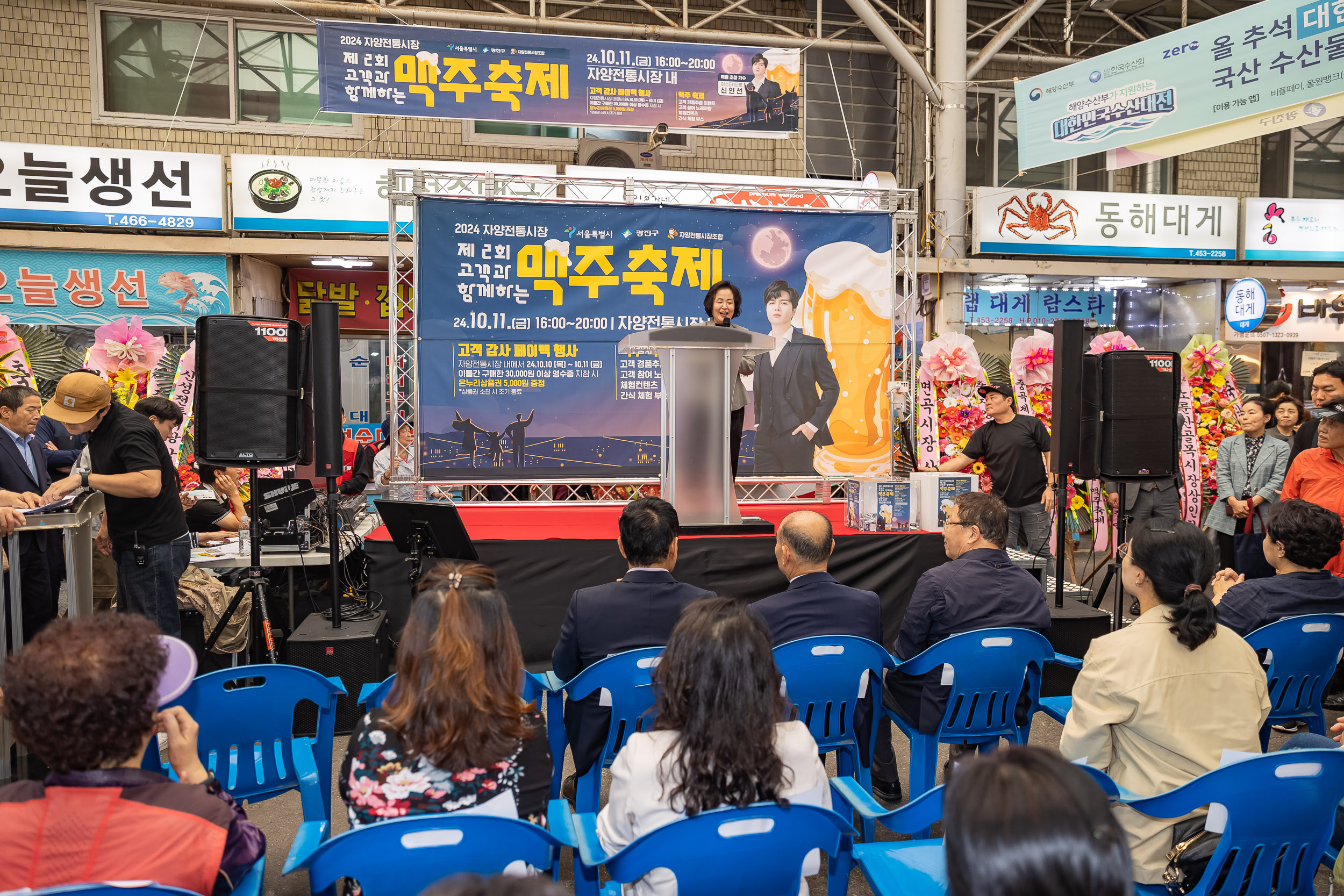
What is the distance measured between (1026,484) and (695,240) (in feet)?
9.73

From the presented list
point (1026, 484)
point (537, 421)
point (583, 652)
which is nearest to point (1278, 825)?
point (583, 652)

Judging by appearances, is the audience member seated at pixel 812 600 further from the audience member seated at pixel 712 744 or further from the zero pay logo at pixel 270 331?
the zero pay logo at pixel 270 331

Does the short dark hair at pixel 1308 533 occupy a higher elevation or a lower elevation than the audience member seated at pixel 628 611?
higher

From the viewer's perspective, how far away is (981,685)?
2883 mm

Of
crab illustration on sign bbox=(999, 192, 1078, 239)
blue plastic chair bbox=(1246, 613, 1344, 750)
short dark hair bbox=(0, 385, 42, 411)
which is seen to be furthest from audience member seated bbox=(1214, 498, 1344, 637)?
crab illustration on sign bbox=(999, 192, 1078, 239)

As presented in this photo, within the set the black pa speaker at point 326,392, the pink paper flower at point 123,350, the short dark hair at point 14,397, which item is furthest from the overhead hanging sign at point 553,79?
the black pa speaker at point 326,392

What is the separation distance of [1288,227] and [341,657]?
1216 centimetres

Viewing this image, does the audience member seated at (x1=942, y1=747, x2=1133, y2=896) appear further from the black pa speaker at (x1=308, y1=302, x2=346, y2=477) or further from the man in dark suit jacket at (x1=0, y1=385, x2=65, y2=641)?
the man in dark suit jacket at (x1=0, y1=385, x2=65, y2=641)

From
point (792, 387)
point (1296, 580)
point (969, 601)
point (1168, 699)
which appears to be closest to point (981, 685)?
point (969, 601)

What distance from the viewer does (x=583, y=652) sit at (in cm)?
285

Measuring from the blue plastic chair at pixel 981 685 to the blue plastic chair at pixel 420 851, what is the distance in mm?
1714

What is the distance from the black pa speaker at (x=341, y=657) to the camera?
3814 millimetres

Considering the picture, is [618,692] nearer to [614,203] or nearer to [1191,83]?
[614,203]

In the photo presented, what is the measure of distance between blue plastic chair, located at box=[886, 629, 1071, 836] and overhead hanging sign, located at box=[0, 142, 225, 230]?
868cm
